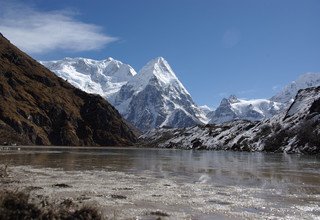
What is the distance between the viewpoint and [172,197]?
25812 millimetres

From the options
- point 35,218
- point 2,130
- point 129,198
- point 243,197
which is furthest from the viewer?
point 2,130

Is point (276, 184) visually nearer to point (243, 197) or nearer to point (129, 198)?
point (243, 197)

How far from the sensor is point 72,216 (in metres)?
15.1

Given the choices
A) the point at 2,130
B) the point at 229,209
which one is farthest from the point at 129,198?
the point at 2,130

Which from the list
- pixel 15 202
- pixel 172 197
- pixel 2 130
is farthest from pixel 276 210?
pixel 2 130

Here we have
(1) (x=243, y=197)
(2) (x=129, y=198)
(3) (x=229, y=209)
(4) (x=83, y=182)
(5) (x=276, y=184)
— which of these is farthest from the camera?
(5) (x=276, y=184)

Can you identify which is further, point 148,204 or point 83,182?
point 83,182

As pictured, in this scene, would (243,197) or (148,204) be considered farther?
(243,197)

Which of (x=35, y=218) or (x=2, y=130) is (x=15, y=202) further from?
(x=2, y=130)

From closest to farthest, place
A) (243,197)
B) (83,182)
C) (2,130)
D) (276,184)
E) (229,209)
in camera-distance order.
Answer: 1. (229,209)
2. (243,197)
3. (83,182)
4. (276,184)
5. (2,130)

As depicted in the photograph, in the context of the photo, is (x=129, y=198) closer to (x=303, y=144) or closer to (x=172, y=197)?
(x=172, y=197)

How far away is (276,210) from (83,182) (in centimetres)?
1559

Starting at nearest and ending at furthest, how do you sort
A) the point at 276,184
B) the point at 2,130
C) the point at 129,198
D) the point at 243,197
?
the point at 129,198 < the point at 243,197 < the point at 276,184 < the point at 2,130

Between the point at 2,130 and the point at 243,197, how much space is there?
182951 mm
